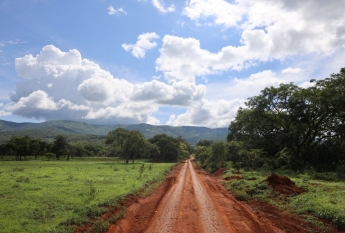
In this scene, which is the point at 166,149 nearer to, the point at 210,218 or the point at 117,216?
the point at 117,216

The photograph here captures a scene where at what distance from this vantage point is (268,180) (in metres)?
21.8

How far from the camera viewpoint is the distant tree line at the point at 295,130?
36188mm

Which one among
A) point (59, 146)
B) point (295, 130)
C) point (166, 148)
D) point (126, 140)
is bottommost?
point (59, 146)

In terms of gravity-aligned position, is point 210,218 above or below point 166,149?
above

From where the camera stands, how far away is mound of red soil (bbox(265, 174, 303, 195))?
1871 cm

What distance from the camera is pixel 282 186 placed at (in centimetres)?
1970

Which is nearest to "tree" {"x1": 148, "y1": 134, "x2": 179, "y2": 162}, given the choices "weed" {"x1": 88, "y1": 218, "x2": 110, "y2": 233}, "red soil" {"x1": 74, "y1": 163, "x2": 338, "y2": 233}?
"red soil" {"x1": 74, "y1": 163, "x2": 338, "y2": 233}

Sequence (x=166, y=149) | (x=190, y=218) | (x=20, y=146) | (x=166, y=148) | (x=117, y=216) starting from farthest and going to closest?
(x=166, y=148), (x=166, y=149), (x=20, y=146), (x=117, y=216), (x=190, y=218)

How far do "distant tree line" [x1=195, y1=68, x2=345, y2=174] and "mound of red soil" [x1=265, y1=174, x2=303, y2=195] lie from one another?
56.8ft

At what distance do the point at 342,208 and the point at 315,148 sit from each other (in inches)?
1339

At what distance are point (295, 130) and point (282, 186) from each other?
96.4 feet

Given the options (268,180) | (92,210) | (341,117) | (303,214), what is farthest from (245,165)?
(92,210)

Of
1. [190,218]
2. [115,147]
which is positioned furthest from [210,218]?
[115,147]

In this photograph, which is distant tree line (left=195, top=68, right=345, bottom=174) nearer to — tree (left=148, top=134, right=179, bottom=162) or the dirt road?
the dirt road
